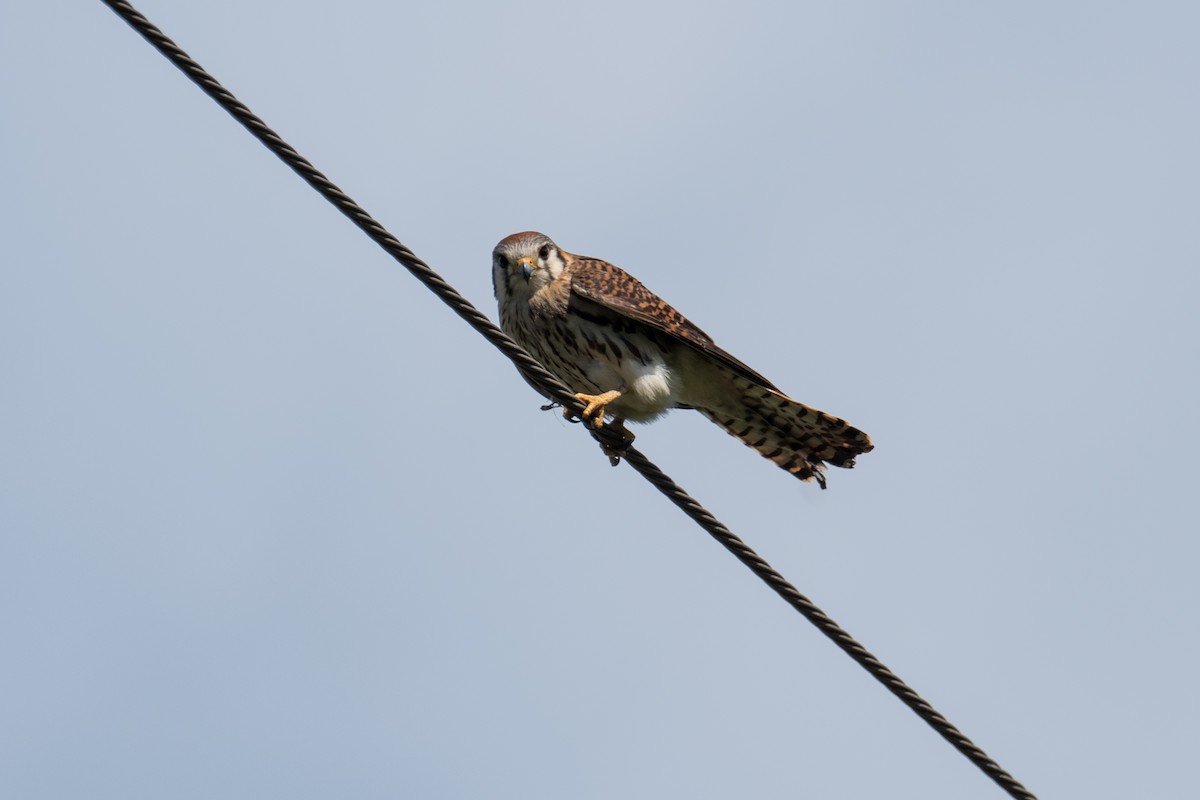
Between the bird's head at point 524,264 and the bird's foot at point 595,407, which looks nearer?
the bird's foot at point 595,407

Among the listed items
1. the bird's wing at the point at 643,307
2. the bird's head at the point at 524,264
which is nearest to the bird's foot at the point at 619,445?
the bird's wing at the point at 643,307

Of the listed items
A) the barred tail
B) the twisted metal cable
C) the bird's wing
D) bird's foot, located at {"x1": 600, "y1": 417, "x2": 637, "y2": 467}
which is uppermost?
the bird's wing

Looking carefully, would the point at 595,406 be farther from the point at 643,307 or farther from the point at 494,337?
the point at 494,337

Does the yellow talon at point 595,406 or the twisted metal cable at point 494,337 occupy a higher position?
the yellow talon at point 595,406

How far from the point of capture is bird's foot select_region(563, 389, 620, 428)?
6.63 metres

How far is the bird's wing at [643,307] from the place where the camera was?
23.1 ft

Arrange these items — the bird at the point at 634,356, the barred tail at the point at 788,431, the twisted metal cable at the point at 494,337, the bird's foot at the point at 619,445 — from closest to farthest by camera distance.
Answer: the twisted metal cable at the point at 494,337, the bird's foot at the point at 619,445, the bird at the point at 634,356, the barred tail at the point at 788,431

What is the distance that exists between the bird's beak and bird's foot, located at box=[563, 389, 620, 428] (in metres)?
0.71

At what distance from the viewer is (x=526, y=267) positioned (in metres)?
7.20

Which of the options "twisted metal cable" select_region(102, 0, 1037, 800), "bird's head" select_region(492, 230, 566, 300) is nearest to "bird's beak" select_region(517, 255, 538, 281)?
"bird's head" select_region(492, 230, 566, 300)

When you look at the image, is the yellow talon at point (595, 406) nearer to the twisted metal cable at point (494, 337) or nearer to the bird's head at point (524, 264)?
the bird's head at point (524, 264)

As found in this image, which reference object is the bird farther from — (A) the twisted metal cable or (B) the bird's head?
(A) the twisted metal cable

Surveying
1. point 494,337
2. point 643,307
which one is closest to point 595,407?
point 643,307

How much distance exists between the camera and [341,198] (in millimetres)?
4645
